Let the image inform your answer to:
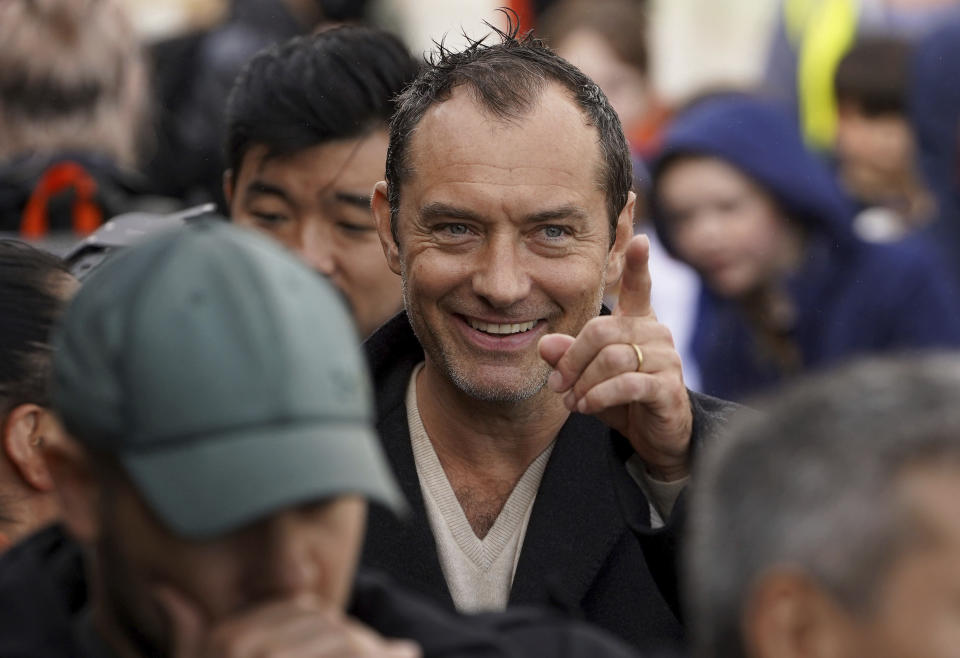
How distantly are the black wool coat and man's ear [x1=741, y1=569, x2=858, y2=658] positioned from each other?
126 centimetres

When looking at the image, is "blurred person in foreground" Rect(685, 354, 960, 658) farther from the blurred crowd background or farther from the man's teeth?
the blurred crowd background

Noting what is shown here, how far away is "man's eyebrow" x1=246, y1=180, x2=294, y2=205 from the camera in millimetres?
4586

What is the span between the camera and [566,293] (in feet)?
12.1

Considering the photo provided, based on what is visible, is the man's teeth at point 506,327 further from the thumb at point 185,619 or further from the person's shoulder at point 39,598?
the thumb at point 185,619

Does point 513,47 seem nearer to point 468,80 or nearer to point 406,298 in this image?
point 468,80

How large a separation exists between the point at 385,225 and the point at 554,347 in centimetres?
80

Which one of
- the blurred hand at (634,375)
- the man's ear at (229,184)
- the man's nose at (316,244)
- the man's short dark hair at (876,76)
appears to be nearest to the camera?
the blurred hand at (634,375)

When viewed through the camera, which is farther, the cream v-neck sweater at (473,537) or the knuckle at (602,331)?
the cream v-neck sweater at (473,537)

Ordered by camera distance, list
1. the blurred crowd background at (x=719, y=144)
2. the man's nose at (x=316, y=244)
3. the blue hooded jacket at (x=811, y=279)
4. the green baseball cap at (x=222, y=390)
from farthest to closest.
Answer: the blue hooded jacket at (x=811, y=279)
the blurred crowd background at (x=719, y=144)
the man's nose at (x=316, y=244)
the green baseball cap at (x=222, y=390)

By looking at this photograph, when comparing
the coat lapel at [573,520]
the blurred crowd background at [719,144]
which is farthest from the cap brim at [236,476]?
the blurred crowd background at [719,144]

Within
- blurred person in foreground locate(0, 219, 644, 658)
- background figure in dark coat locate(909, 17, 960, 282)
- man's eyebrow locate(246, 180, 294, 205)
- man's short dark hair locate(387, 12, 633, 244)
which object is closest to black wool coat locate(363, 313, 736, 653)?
man's short dark hair locate(387, 12, 633, 244)

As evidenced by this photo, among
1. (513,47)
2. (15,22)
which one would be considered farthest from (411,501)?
(15,22)

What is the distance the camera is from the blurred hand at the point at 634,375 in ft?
10.8

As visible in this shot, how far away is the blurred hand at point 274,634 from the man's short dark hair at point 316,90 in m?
2.57
